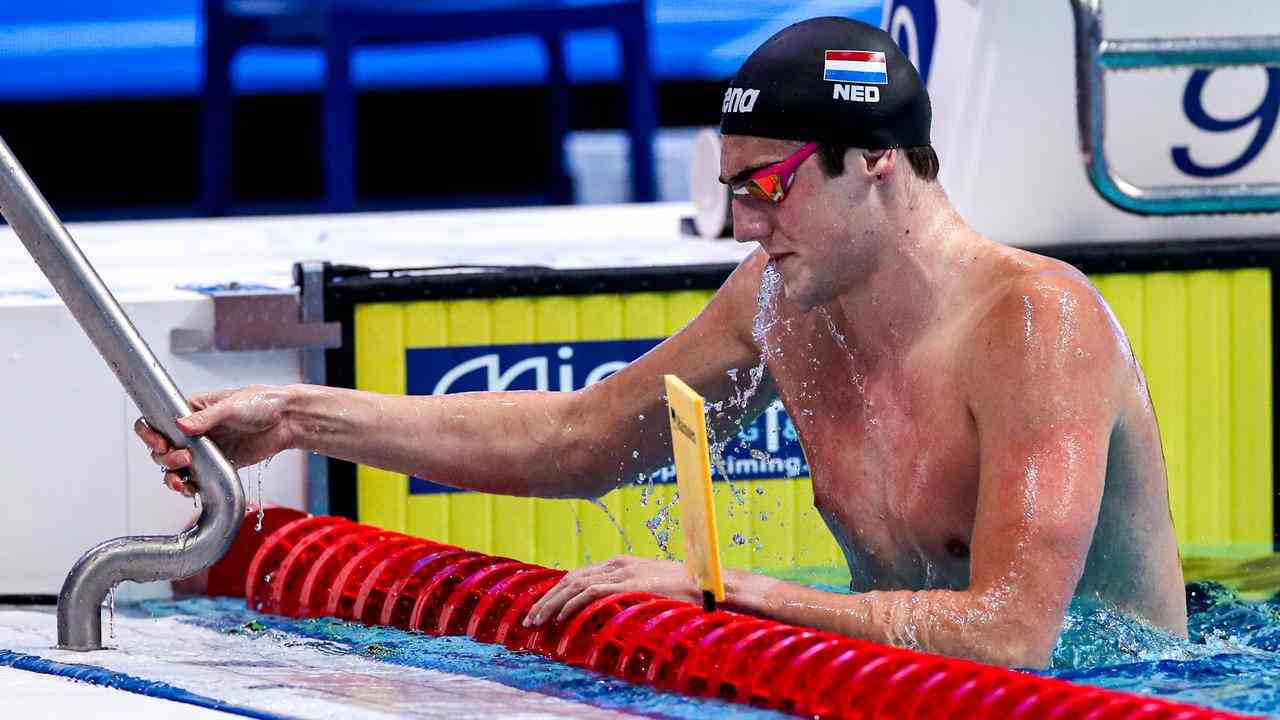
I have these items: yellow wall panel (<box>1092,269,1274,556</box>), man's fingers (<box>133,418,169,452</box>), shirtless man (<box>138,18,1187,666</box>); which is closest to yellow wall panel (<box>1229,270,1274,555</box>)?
yellow wall panel (<box>1092,269,1274,556</box>)

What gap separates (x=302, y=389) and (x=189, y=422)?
329mm

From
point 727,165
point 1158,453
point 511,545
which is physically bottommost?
point 511,545

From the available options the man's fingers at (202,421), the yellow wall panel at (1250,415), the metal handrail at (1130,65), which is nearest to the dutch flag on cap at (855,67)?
the man's fingers at (202,421)

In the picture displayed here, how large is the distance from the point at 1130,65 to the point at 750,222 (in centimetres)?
135

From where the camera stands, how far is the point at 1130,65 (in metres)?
3.27

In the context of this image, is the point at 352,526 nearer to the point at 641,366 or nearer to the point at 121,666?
the point at 641,366

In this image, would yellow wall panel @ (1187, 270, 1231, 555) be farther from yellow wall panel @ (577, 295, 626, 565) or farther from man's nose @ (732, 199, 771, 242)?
man's nose @ (732, 199, 771, 242)

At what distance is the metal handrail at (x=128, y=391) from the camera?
7.06 feet

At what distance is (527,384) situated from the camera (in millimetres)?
3387

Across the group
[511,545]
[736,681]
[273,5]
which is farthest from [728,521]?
[273,5]

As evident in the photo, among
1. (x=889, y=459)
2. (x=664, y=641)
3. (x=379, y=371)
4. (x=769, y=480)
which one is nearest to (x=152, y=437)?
(x=664, y=641)

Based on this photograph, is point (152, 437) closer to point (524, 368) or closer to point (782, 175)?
point (782, 175)

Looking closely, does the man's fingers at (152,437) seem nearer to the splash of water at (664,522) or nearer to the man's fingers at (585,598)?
the man's fingers at (585,598)

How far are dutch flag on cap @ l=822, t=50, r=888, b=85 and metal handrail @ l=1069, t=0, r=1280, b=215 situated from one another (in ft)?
3.99
